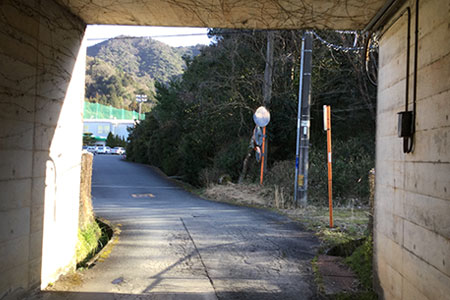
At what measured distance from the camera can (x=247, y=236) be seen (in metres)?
7.84

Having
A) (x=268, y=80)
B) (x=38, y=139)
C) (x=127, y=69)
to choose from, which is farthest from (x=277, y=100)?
(x=127, y=69)

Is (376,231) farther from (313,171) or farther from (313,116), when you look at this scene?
(313,116)

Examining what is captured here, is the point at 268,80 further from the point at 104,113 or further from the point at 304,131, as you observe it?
the point at 104,113

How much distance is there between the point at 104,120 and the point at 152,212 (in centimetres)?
7527

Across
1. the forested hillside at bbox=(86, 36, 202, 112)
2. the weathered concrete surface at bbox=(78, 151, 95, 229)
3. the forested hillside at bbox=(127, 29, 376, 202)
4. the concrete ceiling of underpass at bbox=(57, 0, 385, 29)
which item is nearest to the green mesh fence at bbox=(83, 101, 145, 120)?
the forested hillside at bbox=(86, 36, 202, 112)

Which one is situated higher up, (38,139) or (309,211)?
(38,139)

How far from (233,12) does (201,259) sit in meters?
3.51

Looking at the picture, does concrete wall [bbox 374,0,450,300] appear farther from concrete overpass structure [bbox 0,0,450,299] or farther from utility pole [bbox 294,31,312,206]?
utility pole [bbox 294,31,312,206]

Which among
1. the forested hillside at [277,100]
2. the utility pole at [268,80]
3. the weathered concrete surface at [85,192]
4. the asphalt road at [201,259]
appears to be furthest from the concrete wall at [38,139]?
the utility pole at [268,80]

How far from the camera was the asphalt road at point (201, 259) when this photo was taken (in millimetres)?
4762

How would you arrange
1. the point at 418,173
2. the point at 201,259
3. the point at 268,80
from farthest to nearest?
the point at 268,80 → the point at 201,259 → the point at 418,173

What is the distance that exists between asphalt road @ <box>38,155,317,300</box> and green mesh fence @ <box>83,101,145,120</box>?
6832cm

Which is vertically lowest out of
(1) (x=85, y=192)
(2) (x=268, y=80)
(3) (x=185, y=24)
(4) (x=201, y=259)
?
(4) (x=201, y=259)

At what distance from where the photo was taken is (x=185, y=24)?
16.4 ft
